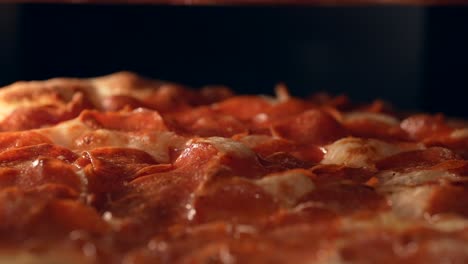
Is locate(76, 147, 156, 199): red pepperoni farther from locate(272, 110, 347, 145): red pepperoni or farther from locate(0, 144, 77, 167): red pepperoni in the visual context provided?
locate(272, 110, 347, 145): red pepperoni

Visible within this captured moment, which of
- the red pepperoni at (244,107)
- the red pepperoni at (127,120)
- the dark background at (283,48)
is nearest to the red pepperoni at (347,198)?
the red pepperoni at (127,120)

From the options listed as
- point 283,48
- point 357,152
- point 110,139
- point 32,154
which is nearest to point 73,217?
point 32,154

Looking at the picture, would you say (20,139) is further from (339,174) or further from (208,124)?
(339,174)

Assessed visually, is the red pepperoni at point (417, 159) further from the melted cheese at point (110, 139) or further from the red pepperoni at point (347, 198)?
the melted cheese at point (110, 139)

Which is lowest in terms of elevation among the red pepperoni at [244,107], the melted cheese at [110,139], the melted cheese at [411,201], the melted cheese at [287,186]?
the red pepperoni at [244,107]

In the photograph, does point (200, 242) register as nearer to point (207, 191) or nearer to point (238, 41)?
point (207, 191)

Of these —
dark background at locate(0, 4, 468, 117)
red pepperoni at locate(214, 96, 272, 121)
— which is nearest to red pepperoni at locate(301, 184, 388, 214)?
red pepperoni at locate(214, 96, 272, 121)

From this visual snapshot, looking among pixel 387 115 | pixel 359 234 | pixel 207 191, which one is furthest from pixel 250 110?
pixel 359 234
